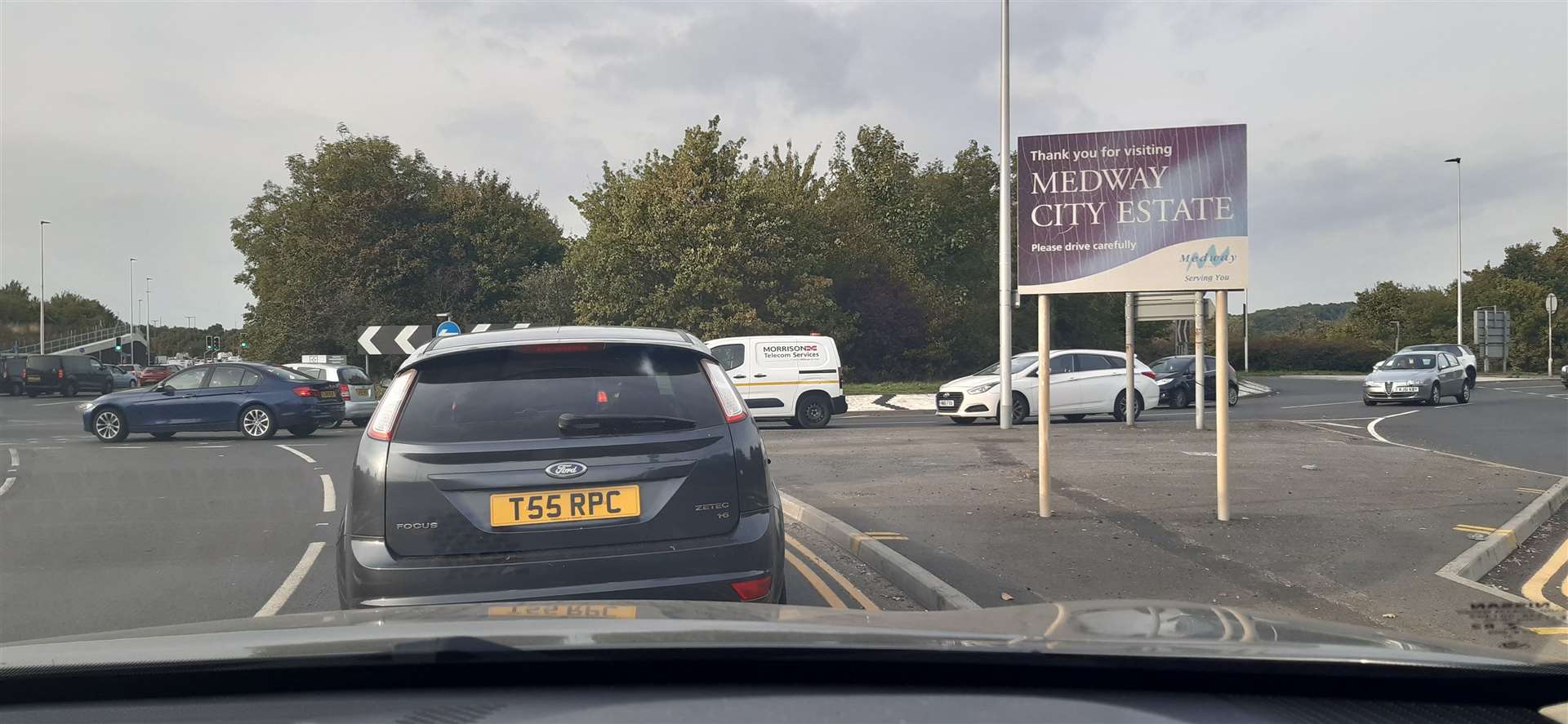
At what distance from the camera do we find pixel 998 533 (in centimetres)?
811

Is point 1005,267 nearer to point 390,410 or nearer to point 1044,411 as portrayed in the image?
point 1044,411

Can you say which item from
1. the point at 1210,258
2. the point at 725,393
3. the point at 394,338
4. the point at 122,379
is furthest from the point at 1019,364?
the point at 122,379

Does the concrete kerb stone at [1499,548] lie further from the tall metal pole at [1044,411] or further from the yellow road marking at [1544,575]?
the tall metal pole at [1044,411]

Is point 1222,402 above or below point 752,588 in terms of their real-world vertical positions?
above

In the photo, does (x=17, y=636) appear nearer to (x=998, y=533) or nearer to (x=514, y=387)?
(x=514, y=387)

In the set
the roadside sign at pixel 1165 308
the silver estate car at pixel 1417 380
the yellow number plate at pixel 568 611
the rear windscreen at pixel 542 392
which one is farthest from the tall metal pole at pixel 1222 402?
the silver estate car at pixel 1417 380

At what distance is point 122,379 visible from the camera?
5306 centimetres

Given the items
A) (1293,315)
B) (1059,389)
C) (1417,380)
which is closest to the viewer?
(1059,389)

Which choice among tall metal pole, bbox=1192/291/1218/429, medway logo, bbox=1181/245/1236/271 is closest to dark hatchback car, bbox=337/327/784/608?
medway logo, bbox=1181/245/1236/271

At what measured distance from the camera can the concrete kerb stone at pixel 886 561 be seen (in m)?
5.89

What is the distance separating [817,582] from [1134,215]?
4.07 metres

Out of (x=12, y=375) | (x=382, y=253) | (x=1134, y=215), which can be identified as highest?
(x=382, y=253)

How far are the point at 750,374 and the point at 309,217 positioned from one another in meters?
37.6

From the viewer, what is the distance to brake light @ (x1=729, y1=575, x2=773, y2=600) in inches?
165
